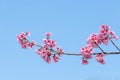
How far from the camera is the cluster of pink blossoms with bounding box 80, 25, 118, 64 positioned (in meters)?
17.9

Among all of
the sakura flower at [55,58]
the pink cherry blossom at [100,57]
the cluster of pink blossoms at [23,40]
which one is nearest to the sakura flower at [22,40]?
the cluster of pink blossoms at [23,40]

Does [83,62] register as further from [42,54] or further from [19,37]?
[19,37]

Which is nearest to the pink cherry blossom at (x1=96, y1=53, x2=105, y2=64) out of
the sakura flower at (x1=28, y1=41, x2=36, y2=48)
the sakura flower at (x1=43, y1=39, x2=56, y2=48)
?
the sakura flower at (x1=43, y1=39, x2=56, y2=48)

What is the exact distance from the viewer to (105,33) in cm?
1831

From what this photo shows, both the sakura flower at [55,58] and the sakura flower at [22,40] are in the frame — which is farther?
the sakura flower at [22,40]

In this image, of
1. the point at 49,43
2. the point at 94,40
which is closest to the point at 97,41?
the point at 94,40

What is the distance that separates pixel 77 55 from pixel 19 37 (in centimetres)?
412

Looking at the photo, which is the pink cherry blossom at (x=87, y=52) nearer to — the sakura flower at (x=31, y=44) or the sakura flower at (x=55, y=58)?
the sakura flower at (x=55, y=58)

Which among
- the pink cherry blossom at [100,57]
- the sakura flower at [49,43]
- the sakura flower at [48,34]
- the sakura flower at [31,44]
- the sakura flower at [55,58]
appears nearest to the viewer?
the pink cherry blossom at [100,57]

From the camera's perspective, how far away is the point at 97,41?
59.5 ft

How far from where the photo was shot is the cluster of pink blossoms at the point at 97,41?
1792cm

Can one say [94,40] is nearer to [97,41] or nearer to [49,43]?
[97,41]

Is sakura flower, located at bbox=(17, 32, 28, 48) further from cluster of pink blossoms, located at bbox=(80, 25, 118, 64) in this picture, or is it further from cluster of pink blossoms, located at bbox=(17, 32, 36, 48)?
cluster of pink blossoms, located at bbox=(80, 25, 118, 64)

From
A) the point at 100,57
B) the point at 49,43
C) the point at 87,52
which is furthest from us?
the point at 49,43
